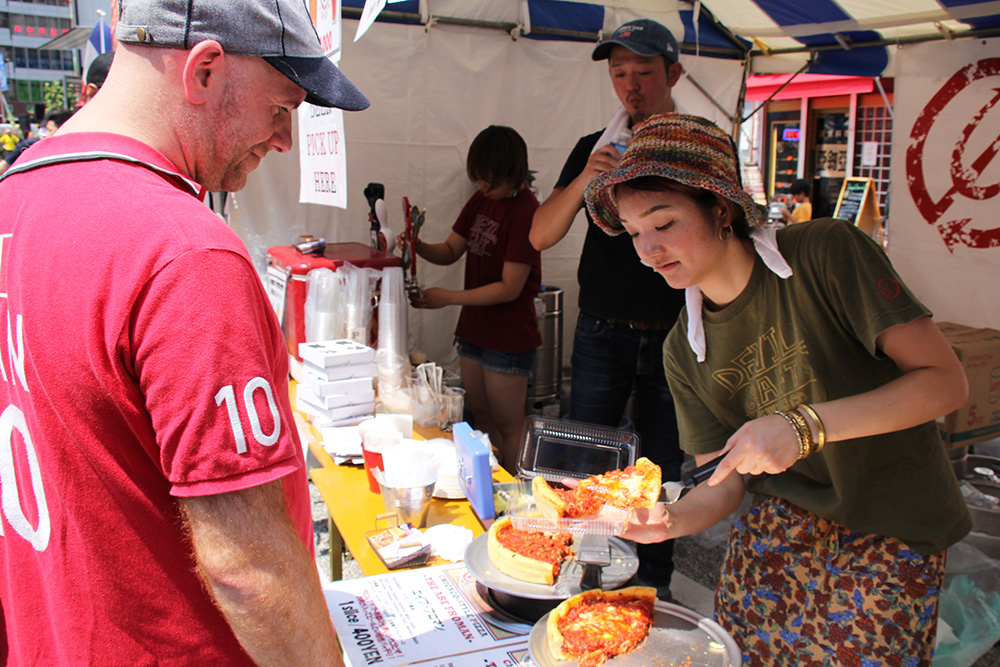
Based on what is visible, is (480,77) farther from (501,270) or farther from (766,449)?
(766,449)

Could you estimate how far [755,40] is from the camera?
5.53 metres

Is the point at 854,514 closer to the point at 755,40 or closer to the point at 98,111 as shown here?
the point at 98,111

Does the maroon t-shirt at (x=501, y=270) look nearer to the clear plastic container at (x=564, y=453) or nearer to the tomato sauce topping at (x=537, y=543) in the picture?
the clear plastic container at (x=564, y=453)

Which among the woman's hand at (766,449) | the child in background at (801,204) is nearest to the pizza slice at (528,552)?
the woman's hand at (766,449)

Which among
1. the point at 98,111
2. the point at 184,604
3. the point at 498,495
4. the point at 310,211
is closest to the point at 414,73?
the point at 310,211

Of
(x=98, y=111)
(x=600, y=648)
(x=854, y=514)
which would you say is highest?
(x=98, y=111)

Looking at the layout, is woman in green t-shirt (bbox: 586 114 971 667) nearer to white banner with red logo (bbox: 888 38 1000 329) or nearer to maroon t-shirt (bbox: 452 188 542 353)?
maroon t-shirt (bbox: 452 188 542 353)

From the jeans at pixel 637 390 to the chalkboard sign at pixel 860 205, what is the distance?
3.96 metres

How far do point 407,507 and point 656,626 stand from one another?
828mm

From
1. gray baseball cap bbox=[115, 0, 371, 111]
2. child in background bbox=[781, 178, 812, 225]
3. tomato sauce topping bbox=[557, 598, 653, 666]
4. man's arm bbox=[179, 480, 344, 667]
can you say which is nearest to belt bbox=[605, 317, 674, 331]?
tomato sauce topping bbox=[557, 598, 653, 666]

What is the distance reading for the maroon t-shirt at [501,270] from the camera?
369cm

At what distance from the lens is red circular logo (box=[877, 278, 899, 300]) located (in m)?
1.47

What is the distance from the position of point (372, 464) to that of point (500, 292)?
159 cm

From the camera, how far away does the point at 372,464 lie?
231 cm
